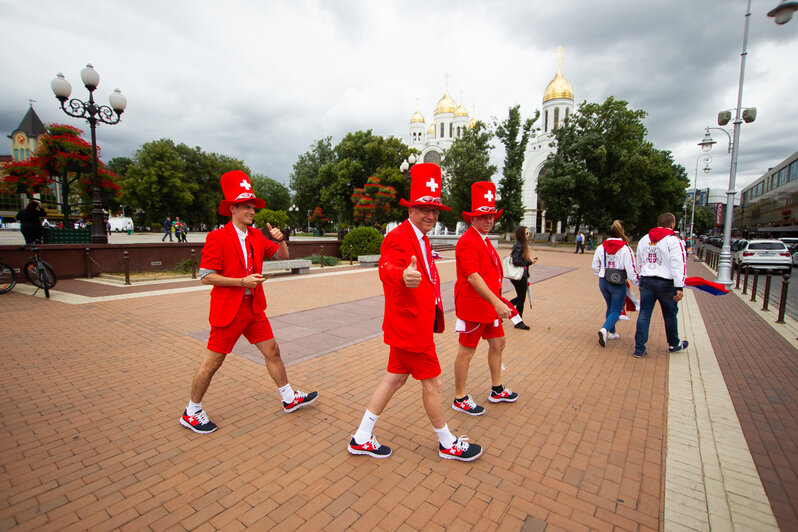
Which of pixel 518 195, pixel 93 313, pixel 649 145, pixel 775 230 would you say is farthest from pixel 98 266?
pixel 775 230

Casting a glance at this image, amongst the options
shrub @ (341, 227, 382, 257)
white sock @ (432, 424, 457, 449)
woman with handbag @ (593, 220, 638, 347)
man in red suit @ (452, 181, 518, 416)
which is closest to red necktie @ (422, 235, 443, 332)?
man in red suit @ (452, 181, 518, 416)

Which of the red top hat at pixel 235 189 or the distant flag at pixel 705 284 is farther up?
the red top hat at pixel 235 189

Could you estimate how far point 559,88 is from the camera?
53.6 metres

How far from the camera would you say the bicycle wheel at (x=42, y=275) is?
8.44m

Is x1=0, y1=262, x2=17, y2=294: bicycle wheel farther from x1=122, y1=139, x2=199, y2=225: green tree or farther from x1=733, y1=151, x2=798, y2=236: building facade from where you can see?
x1=733, y1=151, x2=798, y2=236: building facade

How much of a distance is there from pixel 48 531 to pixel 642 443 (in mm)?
4295

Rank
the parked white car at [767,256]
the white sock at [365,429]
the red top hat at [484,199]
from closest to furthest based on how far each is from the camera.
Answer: the white sock at [365,429], the red top hat at [484,199], the parked white car at [767,256]

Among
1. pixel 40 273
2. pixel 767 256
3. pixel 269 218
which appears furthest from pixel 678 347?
pixel 269 218

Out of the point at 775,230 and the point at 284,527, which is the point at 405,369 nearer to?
the point at 284,527

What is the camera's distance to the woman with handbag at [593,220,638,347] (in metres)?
5.57

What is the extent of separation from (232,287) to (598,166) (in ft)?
117

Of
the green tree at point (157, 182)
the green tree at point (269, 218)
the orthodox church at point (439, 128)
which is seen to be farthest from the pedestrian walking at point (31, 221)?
the orthodox church at point (439, 128)

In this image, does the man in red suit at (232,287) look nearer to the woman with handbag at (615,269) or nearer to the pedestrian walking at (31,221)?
the woman with handbag at (615,269)

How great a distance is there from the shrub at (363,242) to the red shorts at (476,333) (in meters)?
14.0
